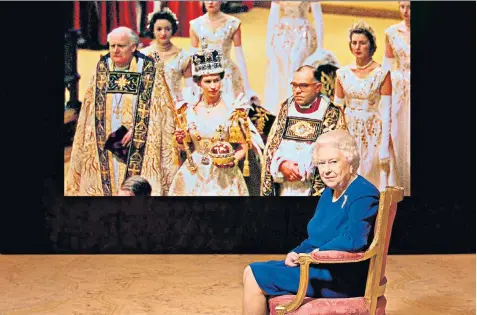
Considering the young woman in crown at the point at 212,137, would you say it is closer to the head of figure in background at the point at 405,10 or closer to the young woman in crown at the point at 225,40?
the young woman in crown at the point at 225,40

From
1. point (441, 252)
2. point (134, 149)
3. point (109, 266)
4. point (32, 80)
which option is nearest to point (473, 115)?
point (441, 252)

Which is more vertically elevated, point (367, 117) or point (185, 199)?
point (367, 117)

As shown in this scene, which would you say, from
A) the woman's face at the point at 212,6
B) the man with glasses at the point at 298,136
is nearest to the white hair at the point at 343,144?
the man with glasses at the point at 298,136

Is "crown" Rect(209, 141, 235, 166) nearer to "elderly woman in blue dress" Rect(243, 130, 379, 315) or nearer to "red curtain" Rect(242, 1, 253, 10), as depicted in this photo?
"red curtain" Rect(242, 1, 253, 10)

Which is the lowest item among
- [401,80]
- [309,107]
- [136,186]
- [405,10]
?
[136,186]

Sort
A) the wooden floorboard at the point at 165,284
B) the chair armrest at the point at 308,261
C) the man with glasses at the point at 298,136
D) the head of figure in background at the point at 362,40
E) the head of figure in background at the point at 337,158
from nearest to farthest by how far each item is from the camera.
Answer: the chair armrest at the point at 308,261
the head of figure in background at the point at 337,158
the wooden floorboard at the point at 165,284
the man with glasses at the point at 298,136
the head of figure in background at the point at 362,40

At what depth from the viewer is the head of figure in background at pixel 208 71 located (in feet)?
21.6

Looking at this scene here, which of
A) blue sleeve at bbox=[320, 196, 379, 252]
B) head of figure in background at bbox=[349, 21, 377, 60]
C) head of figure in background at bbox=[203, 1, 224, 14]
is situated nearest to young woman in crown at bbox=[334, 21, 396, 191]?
A: head of figure in background at bbox=[349, 21, 377, 60]

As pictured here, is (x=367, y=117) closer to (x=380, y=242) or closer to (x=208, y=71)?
(x=208, y=71)

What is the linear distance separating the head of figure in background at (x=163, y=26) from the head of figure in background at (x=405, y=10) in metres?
2.07

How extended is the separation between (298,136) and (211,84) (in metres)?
0.93

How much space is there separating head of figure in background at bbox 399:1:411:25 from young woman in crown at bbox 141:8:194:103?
2021 mm

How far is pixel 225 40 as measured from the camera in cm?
661

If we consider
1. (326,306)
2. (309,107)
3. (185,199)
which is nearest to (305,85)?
(309,107)
